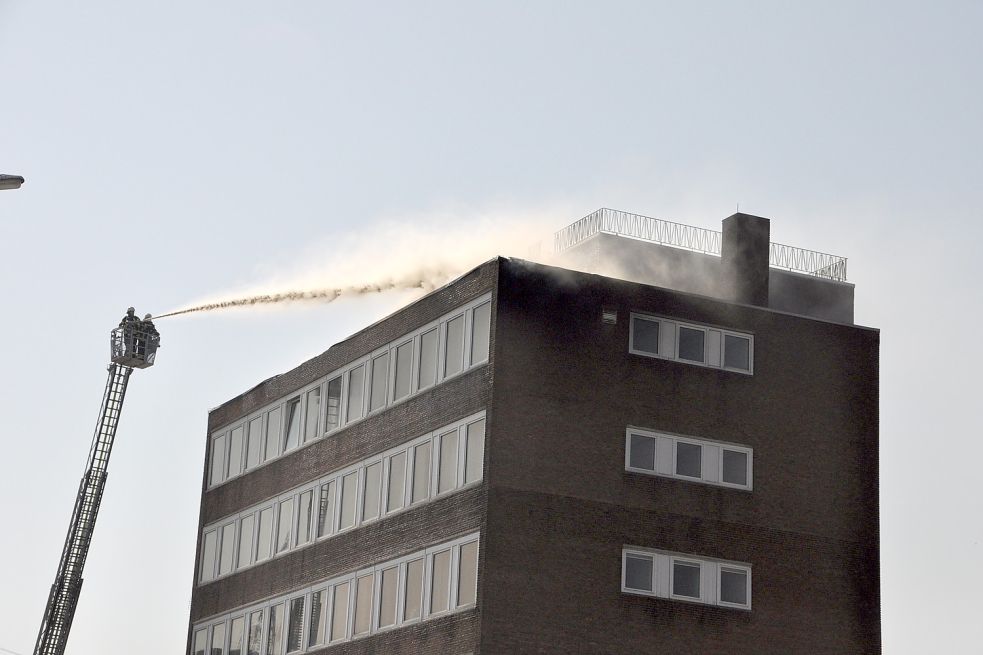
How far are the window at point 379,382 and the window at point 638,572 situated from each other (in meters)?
9.15

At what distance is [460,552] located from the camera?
43.6m

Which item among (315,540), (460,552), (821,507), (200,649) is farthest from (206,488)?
(821,507)

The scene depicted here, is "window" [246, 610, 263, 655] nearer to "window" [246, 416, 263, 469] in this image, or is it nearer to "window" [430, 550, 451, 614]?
"window" [246, 416, 263, 469]

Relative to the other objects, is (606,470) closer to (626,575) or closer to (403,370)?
(626,575)

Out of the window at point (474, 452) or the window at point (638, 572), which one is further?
the window at point (638, 572)

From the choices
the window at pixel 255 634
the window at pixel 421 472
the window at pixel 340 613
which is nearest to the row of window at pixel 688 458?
the window at pixel 421 472

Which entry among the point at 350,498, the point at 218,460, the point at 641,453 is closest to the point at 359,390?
the point at 350,498

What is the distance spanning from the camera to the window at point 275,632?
172 ft

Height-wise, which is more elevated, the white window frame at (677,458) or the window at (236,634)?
the white window frame at (677,458)

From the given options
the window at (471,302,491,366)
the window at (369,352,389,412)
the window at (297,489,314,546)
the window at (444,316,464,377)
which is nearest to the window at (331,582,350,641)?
the window at (297,489,314,546)

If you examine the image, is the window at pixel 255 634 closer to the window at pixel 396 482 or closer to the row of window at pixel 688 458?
the window at pixel 396 482

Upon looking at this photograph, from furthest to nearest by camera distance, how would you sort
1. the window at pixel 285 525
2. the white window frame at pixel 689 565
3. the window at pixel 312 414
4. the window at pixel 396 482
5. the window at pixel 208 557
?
the window at pixel 208 557
the window at pixel 285 525
the window at pixel 312 414
the window at pixel 396 482
the white window frame at pixel 689 565

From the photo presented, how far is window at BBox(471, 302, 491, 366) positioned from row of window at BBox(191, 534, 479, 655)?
4646mm

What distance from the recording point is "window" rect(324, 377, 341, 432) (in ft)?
171
